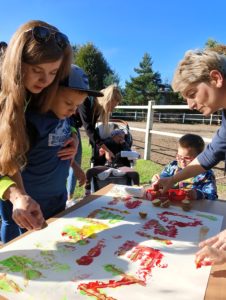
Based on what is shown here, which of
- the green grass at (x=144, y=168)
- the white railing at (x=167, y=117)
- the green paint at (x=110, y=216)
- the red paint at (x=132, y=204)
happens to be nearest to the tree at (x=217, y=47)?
the red paint at (x=132, y=204)

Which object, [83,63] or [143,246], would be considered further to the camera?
[83,63]

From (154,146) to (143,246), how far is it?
Answer: 7372 mm

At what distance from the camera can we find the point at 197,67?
153 centimetres

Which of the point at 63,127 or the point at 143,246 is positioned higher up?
the point at 63,127

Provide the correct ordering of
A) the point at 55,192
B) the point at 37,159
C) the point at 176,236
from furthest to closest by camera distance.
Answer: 1. the point at 55,192
2. the point at 37,159
3. the point at 176,236

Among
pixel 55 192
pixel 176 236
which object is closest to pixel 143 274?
pixel 176 236

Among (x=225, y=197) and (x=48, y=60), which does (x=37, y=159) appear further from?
(x=225, y=197)

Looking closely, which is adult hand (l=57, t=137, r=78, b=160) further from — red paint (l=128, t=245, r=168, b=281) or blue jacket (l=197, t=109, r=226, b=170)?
blue jacket (l=197, t=109, r=226, b=170)

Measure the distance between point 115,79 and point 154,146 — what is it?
24.0 m

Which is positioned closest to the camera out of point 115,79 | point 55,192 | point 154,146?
point 55,192

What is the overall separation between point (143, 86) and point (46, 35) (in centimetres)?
3183

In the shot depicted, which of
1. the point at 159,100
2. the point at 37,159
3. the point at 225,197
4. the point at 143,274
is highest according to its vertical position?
the point at 159,100

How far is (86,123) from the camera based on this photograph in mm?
3287

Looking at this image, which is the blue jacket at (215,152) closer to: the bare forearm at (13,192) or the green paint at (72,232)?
the green paint at (72,232)
